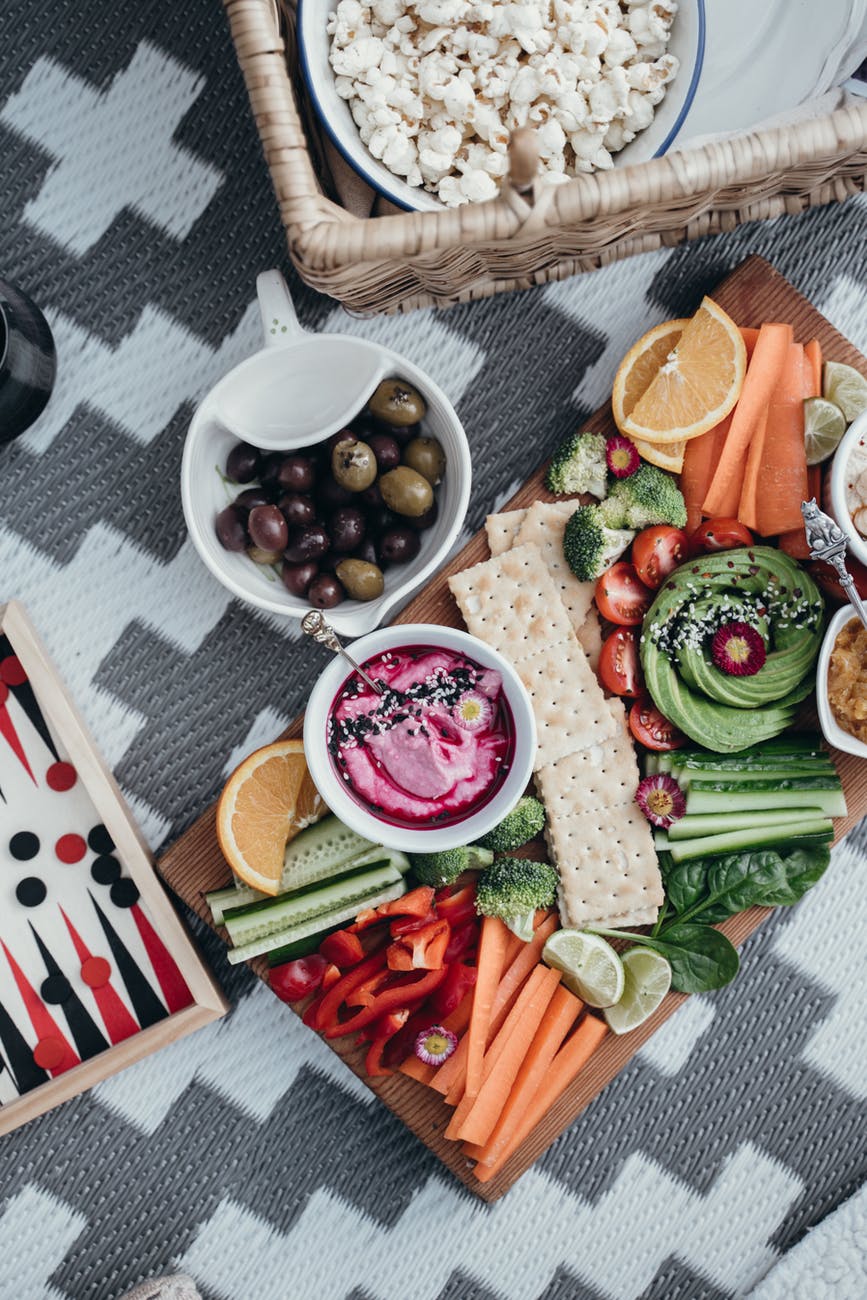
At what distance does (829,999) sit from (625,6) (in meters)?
1.59

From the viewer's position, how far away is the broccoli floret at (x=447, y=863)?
155 cm

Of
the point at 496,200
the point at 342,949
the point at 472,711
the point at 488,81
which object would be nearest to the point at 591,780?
the point at 472,711

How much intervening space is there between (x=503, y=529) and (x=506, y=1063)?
0.83 meters

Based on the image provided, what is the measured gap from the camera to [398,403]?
1.51 metres

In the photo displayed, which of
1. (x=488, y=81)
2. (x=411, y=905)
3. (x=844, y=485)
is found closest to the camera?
(x=488, y=81)

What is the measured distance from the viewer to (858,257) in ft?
5.64

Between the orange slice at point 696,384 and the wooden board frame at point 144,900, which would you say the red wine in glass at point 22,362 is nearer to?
the wooden board frame at point 144,900

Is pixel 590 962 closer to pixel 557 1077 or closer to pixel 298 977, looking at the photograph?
pixel 557 1077

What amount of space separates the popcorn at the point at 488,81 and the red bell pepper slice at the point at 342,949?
3.51ft

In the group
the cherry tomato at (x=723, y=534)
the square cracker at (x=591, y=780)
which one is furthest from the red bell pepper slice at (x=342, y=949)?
the cherry tomato at (x=723, y=534)

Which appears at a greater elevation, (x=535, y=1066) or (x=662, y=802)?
(x=662, y=802)

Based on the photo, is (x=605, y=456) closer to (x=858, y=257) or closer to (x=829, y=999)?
(x=858, y=257)

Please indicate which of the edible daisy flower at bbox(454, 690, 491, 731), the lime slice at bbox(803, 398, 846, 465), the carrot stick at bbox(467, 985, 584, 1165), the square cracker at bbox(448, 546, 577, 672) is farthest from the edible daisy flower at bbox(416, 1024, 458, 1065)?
the lime slice at bbox(803, 398, 846, 465)

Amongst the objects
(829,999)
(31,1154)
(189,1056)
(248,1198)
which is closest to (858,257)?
(829,999)
